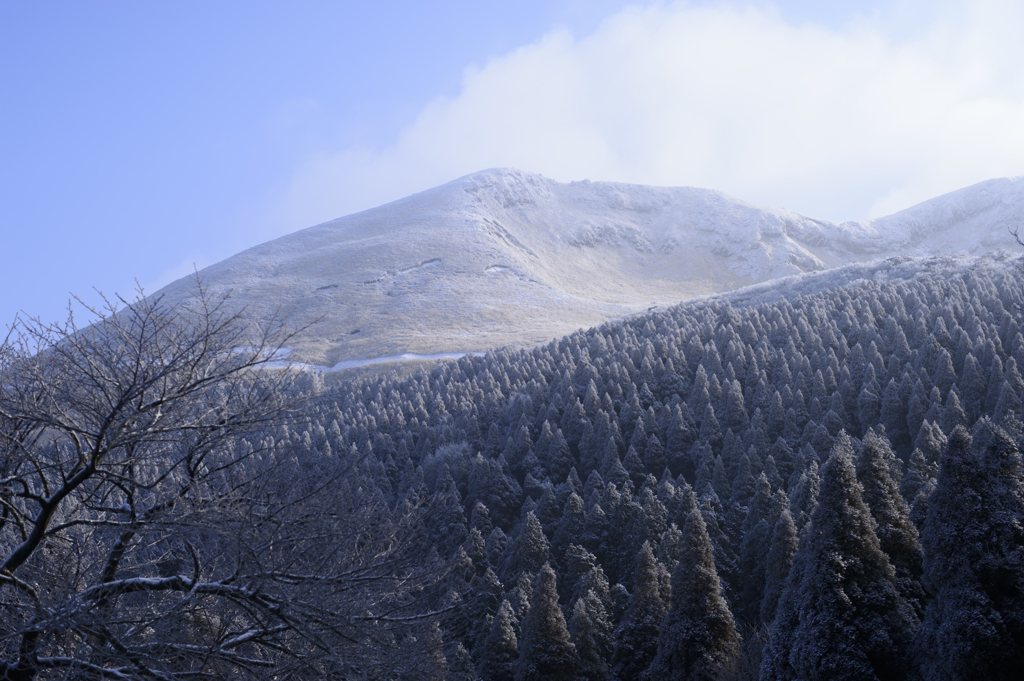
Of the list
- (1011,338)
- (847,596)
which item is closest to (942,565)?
(847,596)

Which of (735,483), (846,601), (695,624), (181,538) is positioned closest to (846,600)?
(846,601)

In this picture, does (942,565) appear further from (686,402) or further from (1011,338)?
(1011,338)

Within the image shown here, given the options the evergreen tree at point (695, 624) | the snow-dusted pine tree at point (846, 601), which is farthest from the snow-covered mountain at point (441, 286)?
the snow-dusted pine tree at point (846, 601)

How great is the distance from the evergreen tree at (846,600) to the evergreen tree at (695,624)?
12.8 ft

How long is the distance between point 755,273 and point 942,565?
188741 mm

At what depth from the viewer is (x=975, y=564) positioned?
15.2 m

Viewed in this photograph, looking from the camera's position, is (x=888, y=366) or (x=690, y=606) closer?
(x=690, y=606)

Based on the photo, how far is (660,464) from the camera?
1756 inches

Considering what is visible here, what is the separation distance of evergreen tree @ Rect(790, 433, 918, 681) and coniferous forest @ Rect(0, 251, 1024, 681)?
61 mm

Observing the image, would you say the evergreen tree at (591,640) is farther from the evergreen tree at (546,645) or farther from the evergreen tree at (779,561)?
the evergreen tree at (779,561)

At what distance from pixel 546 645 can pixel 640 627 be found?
3828 millimetres

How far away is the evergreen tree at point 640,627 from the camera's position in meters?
24.0

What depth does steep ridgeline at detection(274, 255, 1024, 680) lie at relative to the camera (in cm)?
1619

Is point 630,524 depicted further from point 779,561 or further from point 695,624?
point 695,624
